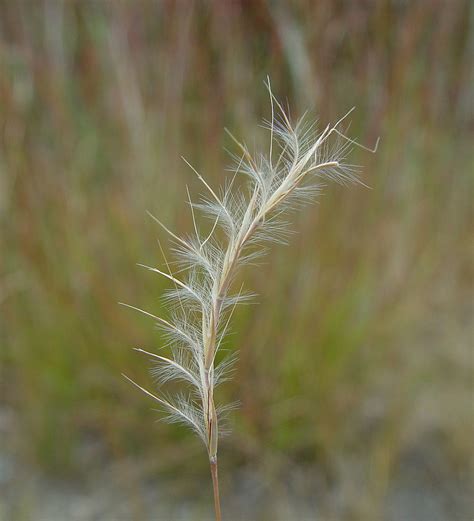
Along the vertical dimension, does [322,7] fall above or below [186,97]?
above

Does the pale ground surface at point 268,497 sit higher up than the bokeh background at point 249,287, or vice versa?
the bokeh background at point 249,287

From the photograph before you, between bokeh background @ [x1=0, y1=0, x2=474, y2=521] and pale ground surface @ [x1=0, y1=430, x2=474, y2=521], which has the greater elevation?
bokeh background @ [x1=0, y1=0, x2=474, y2=521]

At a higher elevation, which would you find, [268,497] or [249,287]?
[249,287]

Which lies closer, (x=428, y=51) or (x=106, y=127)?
(x=428, y=51)

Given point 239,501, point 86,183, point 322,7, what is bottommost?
point 239,501

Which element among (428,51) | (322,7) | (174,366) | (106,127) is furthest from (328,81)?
(174,366)

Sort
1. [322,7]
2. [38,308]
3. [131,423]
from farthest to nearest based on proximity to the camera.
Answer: [38,308], [131,423], [322,7]

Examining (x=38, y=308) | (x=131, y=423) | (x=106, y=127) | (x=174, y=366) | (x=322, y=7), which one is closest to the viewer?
(x=174, y=366)

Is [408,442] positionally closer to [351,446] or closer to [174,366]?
[351,446]
